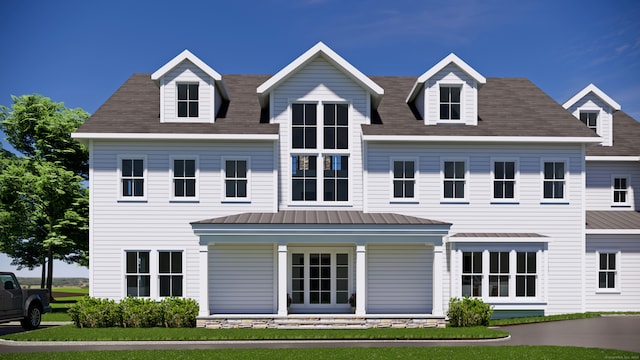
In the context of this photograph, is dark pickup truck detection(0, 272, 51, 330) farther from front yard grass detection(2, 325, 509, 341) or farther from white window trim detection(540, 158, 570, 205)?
white window trim detection(540, 158, 570, 205)

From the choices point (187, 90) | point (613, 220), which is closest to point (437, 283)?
point (613, 220)

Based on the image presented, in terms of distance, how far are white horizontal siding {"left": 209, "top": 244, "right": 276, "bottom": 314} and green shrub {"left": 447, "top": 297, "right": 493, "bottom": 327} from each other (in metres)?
7.85

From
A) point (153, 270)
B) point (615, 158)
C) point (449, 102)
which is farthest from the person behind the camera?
point (615, 158)

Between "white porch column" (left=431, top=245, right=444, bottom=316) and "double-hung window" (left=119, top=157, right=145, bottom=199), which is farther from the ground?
"double-hung window" (left=119, top=157, right=145, bottom=199)

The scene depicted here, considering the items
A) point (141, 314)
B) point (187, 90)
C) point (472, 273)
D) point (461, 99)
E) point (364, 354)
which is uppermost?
point (187, 90)

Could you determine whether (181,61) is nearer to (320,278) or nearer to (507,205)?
(320,278)

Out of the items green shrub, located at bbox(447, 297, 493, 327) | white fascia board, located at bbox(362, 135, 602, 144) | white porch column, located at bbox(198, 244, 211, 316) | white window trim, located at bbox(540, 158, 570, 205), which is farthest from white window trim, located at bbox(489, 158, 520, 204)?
white porch column, located at bbox(198, 244, 211, 316)

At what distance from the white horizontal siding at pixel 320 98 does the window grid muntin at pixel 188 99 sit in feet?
12.4

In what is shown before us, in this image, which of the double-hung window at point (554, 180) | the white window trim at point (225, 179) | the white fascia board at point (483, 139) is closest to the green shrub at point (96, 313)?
the white window trim at point (225, 179)

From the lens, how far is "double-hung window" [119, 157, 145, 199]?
74.0 ft

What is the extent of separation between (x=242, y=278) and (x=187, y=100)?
8.85m

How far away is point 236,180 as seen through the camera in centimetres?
2280

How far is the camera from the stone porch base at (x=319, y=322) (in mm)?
19469

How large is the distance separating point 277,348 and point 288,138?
10.7m
